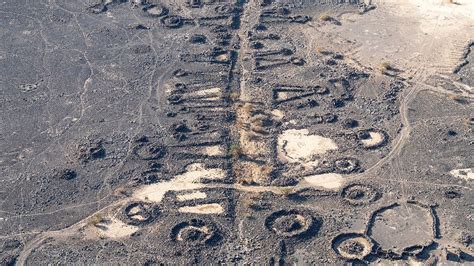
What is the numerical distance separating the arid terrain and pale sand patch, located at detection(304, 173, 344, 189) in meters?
0.11

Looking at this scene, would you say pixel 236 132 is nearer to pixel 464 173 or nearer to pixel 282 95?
pixel 282 95

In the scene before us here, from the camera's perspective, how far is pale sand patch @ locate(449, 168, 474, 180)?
121 feet

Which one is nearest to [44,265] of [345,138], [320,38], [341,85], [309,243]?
[309,243]

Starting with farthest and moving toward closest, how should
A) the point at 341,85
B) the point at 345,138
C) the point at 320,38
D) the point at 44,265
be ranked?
the point at 320,38 < the point at 341,85 < the point at 345,138 < the point at 44,265

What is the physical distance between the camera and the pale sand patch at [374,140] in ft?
130

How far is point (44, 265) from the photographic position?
107ft

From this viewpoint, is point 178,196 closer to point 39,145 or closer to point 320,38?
point 39,145

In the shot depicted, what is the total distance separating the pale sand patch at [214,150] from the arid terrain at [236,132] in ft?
0.23

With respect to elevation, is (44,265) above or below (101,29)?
below

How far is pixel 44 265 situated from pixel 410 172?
68.5 feet

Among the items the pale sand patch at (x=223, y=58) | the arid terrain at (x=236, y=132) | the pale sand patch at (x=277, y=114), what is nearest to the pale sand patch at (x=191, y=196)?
the arid terrain at (x=236, y=132)

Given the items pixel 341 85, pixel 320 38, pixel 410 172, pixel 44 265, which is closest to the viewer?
pixel 44 265

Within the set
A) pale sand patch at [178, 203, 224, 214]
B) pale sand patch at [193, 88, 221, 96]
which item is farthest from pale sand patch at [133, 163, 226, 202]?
pale sand patch at [193, 88, 221, 96]

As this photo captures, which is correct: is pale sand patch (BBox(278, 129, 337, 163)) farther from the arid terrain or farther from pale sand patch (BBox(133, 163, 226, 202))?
pale sand patch (BBox(133, 163, 226, 202))
